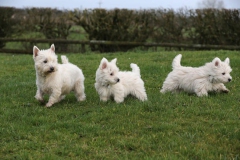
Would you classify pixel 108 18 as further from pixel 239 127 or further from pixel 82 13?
pixel 239 127

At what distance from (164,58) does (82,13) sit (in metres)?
7.42

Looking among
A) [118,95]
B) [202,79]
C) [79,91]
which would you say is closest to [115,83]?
[118,95]

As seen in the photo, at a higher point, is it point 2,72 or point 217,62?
point 217,62

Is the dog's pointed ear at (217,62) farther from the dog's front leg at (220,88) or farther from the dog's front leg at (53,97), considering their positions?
the dog's front leg at (53,97)

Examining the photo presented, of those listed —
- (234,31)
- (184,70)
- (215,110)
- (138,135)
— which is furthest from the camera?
(234,31)

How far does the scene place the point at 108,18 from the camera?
20594mm

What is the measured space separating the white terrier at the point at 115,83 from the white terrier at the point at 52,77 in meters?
0.66

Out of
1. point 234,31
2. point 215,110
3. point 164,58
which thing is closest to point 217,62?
point 215,110

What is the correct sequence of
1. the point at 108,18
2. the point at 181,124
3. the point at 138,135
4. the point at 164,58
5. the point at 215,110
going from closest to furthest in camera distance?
the point at 138,135, the point at 181,124, the point at 215,110, the point at 164,58, the point at 108,18

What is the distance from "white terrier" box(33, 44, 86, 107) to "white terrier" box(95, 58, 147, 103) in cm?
66

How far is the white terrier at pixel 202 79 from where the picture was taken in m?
8.64

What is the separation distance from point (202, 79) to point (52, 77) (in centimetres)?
340

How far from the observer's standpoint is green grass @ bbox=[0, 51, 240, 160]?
5457 millimetres

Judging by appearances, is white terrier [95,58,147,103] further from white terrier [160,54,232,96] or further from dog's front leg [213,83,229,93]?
dog's front leg [213,83,229,93]
